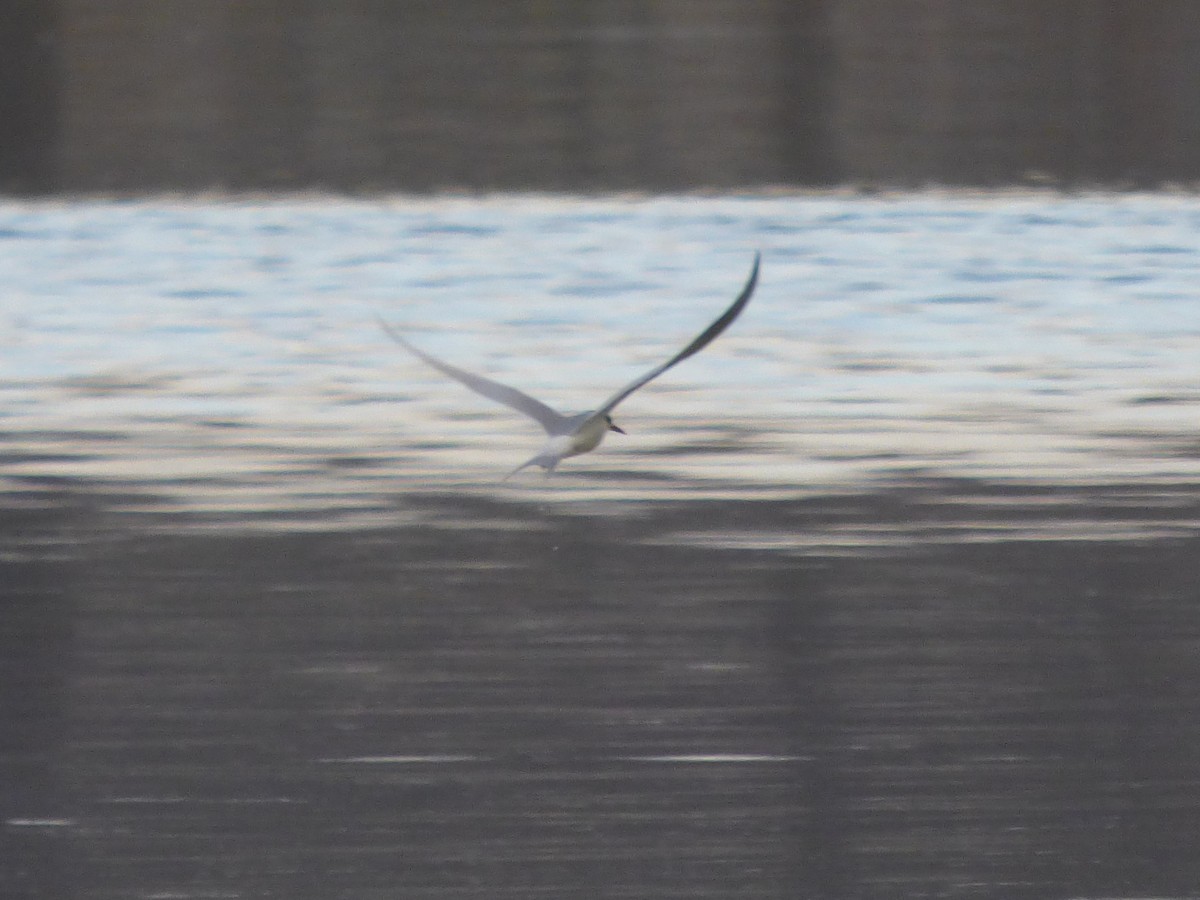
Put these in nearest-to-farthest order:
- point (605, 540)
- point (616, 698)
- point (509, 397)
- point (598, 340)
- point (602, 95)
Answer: point (616, 698)
point (509, 397)
point (605, 540)
point (598, 340)
point (602, 95)

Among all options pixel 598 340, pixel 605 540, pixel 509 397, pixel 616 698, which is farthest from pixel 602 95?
pixel 616 698

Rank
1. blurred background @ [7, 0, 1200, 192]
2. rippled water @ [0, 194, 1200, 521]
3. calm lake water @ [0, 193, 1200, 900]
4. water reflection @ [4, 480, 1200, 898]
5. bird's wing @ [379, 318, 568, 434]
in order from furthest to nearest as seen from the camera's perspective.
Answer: blurred background @ [7, 0, 1200, 192] → rippled water @ [0, 194, 1200, 521] → bird's wing @ [379, 318, 568, 434] → calm lake water @ [0, 193, 1200, 900] → water reflection @ [4, 480, 1200, 898]

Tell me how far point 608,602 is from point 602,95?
20208mm

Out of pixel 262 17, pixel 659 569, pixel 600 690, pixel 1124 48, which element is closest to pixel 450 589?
pixel 659 569

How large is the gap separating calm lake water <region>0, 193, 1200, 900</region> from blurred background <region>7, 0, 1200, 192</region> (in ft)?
25.2

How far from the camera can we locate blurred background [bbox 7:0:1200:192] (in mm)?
23047

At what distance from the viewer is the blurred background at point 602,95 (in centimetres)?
2305

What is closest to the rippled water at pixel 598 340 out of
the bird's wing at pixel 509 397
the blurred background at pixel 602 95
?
the bird's wing at pixel 509 397

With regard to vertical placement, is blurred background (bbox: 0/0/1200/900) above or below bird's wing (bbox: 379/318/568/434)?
below

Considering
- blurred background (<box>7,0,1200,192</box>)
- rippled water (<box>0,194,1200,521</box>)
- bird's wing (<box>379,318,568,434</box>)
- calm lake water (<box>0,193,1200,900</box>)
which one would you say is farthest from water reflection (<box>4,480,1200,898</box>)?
blurred background (<box>7,0,1200,192</box>)

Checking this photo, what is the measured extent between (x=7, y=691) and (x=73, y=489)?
2756 millimetres

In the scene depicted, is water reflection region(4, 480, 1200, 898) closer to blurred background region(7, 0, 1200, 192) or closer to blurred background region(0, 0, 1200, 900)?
blurred background region(0, 0, 1200, 900)

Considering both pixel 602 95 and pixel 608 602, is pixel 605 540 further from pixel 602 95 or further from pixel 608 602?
pixel 602 95

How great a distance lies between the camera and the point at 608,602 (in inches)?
316
